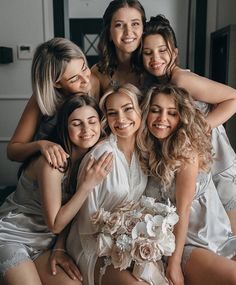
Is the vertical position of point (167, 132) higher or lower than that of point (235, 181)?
higher

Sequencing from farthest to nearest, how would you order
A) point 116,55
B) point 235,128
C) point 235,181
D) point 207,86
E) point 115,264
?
1. point 235,128
2. point 116,55
3. point 235,181
4. point 207,86
5. point 115,264

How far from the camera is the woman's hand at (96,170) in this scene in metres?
1.37

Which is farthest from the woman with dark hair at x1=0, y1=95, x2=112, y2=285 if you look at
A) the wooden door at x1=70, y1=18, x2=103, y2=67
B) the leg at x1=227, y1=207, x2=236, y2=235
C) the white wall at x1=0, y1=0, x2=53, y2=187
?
the wooden door at x1=70, y1=18, x2=103, y2=67

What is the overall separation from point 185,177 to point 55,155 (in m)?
0.49

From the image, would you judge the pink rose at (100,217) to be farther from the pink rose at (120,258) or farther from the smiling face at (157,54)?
the smiling face at (157,54)

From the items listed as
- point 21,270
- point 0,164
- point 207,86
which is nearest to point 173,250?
point 21,270

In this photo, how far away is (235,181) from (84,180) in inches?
30.0

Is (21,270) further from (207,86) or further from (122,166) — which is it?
(207,86)

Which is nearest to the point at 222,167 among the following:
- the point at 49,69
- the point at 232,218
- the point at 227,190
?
the point at 227,190

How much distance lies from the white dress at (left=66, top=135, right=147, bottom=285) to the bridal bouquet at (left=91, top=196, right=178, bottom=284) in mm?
71

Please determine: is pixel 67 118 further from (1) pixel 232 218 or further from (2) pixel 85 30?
(2) pixel 85 30

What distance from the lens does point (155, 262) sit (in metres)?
1.30

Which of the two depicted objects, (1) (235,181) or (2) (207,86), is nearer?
(2) (207,86)

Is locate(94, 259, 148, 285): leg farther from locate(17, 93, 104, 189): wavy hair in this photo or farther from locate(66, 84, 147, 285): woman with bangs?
locate(17, 93, 104, 189): wavy hair
